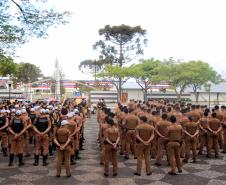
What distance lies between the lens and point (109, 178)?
10375mm

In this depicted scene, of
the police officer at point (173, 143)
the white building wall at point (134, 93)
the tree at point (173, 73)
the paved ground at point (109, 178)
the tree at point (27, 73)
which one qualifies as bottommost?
the paved ground at point (109, 178)

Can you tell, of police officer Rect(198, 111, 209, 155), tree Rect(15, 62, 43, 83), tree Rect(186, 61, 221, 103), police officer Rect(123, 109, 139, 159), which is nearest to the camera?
police officer Rect(123, 109, 139, 159)

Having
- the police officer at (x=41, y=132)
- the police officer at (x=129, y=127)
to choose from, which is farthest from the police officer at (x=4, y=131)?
the police officer at (x=129, y=127)

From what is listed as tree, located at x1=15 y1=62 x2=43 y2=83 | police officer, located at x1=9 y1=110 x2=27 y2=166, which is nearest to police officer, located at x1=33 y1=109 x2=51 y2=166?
police officer, located at x1=9 y1=110 x2=27 y2=166

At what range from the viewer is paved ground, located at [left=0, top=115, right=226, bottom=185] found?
9.95 metres

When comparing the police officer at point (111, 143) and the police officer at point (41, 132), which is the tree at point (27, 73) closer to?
the police officer at point (41, 132)

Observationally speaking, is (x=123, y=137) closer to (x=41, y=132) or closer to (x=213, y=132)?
(x=213, y=132)

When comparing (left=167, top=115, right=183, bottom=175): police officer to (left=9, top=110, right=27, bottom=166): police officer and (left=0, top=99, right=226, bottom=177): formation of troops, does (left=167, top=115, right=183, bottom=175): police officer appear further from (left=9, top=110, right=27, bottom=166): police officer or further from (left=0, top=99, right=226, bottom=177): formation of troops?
(left=9, top=110, right=27, bottom=166): police officer

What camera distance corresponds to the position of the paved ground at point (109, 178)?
32.6ft

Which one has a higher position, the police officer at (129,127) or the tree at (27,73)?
the tree at (27,73)

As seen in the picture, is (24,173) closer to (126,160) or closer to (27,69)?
(126,160)

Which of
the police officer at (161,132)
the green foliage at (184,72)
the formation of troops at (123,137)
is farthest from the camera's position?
the green foliage at (184,72)

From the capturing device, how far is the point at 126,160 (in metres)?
13.2

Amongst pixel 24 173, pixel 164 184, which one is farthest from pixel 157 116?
pixel 24 173
